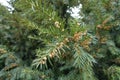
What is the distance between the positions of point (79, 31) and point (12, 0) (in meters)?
0.79

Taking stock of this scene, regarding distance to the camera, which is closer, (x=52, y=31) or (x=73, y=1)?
(x=52, y=31)

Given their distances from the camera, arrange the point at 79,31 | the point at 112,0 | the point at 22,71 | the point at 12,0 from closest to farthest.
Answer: the point at 79,31, the point at 22,71, the point at 112,0, the point at 12,0

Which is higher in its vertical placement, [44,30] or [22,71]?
[44,30]

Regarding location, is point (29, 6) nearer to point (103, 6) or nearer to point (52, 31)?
point (52, 31)

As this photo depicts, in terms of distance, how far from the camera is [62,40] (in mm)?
1158

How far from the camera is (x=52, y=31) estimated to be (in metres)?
1.15

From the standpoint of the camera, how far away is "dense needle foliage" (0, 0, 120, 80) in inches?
46.2

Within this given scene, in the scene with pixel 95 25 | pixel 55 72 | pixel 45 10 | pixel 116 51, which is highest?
pixel 45 10

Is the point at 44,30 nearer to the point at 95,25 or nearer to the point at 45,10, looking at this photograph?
the point at 45,10

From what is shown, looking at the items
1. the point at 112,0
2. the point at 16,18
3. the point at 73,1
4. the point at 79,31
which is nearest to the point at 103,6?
the point at 112,0

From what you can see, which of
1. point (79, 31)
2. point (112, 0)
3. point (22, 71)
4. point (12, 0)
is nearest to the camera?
point (79, 31)

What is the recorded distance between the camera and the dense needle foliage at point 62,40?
1174 mm

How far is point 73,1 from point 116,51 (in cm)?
40

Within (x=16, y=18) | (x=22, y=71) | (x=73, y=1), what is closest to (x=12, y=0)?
(x=16, y=18)
